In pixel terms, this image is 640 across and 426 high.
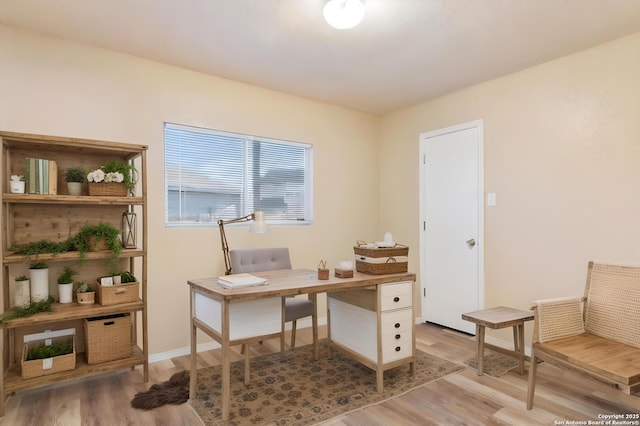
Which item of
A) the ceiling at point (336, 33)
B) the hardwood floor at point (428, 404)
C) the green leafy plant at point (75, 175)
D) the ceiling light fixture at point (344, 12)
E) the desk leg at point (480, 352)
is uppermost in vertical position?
the ceiling at point (336, 33)

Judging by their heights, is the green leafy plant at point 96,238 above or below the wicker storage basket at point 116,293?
above

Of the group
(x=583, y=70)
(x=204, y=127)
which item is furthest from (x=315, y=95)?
(x=583, y=70)

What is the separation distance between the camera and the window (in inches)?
126

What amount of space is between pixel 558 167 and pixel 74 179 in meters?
3.64

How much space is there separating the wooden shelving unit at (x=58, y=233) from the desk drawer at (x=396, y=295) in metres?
1.69

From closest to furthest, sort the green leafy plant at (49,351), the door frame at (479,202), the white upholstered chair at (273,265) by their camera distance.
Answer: the green leafy plant at (49,351)
the white upholstered chair at (273,265)
the door frame at (479,202)

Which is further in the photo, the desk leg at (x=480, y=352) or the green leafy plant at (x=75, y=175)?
the desk leg at (x=480, y=352)

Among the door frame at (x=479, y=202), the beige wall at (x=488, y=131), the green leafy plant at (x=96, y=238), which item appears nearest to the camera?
the green leafy plant at (x=96, y=238)

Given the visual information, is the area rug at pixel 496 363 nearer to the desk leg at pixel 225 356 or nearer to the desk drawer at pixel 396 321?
the desk drawer at pixel 396 321

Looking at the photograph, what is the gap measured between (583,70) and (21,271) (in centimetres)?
433

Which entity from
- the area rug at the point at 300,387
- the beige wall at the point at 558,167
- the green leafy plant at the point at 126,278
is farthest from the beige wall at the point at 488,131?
the area rug at the point at 300,387

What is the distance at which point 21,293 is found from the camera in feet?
7.60

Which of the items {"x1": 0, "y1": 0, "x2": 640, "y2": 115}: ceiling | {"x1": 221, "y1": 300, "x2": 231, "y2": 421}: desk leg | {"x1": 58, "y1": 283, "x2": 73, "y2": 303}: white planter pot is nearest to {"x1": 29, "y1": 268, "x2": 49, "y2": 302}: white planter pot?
{"x1": 58, "y1": 283, "x2": 73, "y2": 303}: white planter pot

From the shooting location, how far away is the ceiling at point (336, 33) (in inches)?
86.7
